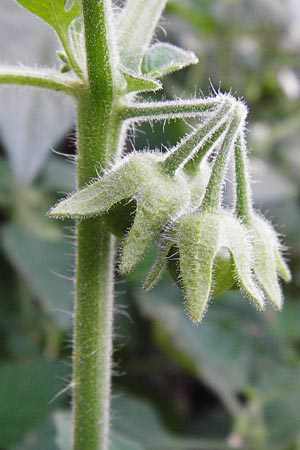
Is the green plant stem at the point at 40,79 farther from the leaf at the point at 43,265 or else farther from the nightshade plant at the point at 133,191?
the leaf at the point at 43,265

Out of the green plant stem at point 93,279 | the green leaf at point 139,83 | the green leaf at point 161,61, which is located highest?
the green leaf at point 161,61

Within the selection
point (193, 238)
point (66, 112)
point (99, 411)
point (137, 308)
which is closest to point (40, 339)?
point (137, 308)

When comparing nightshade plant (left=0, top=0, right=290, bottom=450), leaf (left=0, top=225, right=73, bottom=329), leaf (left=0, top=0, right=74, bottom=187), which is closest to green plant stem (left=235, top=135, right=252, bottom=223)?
nightshade plant (left=0, top=0, right=290, bottom=450)

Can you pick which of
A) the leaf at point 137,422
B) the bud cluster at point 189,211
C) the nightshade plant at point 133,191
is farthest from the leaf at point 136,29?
the leaf at point 137,422

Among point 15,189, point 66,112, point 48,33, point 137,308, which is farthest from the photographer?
point 137,308

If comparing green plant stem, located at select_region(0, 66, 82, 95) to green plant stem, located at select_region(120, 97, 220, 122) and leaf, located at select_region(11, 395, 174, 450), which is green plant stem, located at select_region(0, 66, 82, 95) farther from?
leaf, located at select_region(11, 395, 174, 450)

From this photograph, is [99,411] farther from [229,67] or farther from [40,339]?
[229,67]
